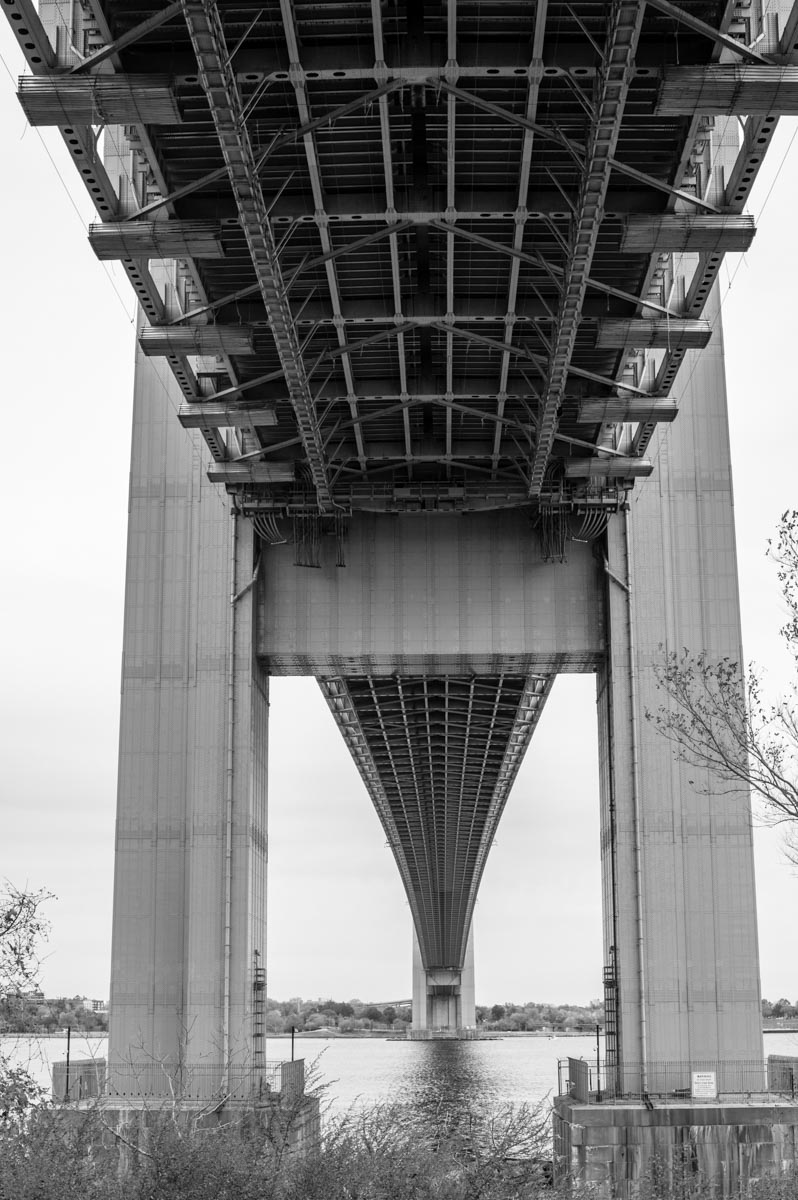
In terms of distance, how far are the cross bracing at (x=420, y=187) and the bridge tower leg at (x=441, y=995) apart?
13778cm

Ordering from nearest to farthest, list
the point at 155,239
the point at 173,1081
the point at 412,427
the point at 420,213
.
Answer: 1. the point at 155,239
2. the point at 420,213
3. the point at 173,1081
4. the point at 412,427

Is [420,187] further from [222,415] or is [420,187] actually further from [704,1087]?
[704,1087]

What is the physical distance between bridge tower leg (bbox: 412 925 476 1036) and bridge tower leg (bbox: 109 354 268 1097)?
12944cm

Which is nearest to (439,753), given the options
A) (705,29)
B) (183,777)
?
(183,777)

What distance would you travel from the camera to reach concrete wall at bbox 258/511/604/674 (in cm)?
4491

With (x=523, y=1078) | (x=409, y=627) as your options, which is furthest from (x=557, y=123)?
(x=523, y=1078)

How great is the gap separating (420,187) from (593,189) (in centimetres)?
437

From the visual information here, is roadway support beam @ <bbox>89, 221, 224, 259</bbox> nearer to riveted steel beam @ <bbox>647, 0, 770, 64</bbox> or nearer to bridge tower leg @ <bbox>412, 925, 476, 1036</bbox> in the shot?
riveted steel beam @ <bbox>647, 0, 770, 64</bbox>

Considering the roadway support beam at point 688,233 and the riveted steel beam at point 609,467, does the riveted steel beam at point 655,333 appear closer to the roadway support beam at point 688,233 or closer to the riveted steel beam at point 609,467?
the roadway support beam at point 688,233

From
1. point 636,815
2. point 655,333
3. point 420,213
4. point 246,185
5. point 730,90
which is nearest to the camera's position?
point 730,90

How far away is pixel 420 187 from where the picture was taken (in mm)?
29219

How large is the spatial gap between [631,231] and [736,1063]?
23.3 meters

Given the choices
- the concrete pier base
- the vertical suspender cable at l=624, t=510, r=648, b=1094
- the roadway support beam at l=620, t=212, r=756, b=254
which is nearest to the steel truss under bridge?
the roadway support beam at l=620, t=212, r=756, b=254

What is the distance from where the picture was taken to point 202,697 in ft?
143
